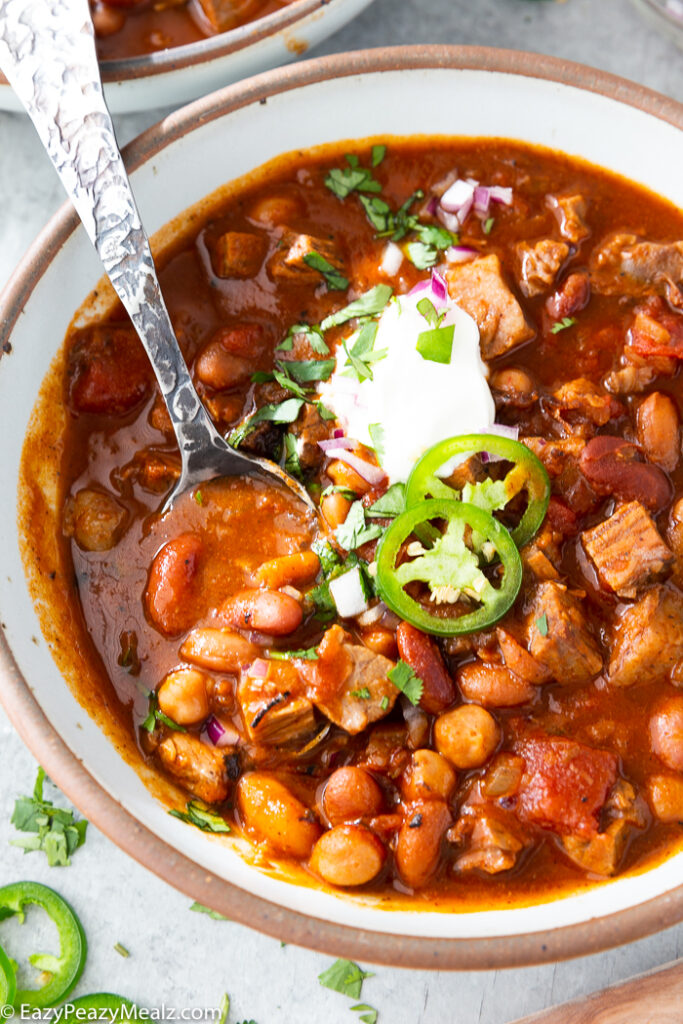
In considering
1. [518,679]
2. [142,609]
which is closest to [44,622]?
[142,609]

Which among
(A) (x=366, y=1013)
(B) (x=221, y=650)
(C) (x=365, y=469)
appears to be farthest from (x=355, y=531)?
(A) (x=366, y=1013)

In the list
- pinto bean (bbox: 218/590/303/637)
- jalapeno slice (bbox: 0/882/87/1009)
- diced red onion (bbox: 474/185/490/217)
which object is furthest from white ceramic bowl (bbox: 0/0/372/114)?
jalapeno slice (bbox: 0/882/87/1009)

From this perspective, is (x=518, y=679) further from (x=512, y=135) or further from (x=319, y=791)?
(x=512, y=135)

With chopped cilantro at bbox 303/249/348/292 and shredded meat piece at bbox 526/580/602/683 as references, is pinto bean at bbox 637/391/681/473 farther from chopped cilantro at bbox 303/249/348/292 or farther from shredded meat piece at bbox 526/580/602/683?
chopped cilantro at bbox 303/249/348/292

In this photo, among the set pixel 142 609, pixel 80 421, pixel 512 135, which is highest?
pixel 512 135

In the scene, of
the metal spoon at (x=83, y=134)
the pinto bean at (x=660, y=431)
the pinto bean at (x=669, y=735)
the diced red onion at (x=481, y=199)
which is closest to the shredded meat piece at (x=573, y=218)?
the diced red onion at (x=481, y=199)

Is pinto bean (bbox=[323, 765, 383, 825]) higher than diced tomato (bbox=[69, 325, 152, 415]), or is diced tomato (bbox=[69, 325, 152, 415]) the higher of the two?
diced tomato (bbox=[69, 325, 152, 415])
